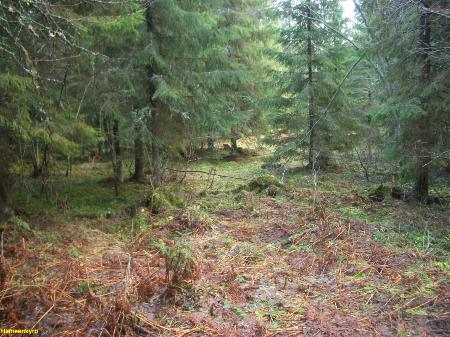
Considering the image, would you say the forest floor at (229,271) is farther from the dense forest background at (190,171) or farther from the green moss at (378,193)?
the green moss at (378,193)

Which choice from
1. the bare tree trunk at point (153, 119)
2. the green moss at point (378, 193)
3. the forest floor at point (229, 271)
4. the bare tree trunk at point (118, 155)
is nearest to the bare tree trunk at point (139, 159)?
the bare tree trunk at point (118, 155)

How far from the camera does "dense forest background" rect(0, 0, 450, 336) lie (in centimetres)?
387

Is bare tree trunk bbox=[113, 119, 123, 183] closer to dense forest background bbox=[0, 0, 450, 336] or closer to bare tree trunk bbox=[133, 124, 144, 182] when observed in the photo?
dense forest background bbox=[0, 0, 450, 336]

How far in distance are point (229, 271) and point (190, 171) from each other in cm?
464

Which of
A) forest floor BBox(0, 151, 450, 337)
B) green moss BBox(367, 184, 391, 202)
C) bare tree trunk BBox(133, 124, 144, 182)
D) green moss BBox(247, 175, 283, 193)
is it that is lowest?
forest floor BBox(0, 151, 450, 337)

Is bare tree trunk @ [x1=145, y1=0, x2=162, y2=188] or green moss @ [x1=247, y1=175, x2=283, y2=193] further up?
bare tree trunk @ [x1=145, y1=0, x2=162, y2=188]

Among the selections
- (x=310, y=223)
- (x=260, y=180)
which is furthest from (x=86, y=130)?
(x=260, y=180)

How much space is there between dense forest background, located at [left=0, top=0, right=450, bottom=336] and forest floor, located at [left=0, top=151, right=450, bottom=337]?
29 mm

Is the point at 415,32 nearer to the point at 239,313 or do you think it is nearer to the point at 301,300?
the point at 301,300

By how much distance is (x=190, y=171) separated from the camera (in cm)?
912

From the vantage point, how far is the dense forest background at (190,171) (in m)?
3.87

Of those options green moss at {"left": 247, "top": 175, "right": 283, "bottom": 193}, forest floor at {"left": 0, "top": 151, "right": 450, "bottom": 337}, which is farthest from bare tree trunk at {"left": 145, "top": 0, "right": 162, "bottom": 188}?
green moss at {"left": 247, "top": 175, "right": 283, "bottom": 193}

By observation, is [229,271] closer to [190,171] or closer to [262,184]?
[190,171]

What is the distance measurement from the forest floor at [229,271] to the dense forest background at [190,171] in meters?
0.03
